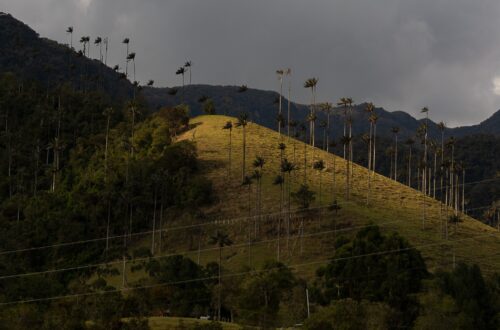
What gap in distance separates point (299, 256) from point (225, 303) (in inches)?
1362

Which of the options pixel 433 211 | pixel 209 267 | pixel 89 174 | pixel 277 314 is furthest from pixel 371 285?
pixel 89 174

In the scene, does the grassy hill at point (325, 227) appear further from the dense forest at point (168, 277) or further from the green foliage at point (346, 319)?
the green foliage at point (346, 319)

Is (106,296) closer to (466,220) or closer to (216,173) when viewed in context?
(216,173)

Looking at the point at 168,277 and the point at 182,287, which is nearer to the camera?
the point at 182,287

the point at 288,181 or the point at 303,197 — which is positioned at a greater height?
the point at 288,181

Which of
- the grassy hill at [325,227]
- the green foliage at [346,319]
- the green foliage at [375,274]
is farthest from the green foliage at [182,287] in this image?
the green foliage at [346,319]

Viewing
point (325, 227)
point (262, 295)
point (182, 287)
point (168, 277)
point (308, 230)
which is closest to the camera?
point (262, 295)

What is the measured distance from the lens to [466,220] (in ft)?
609

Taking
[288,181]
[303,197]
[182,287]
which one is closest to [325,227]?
[303,197]

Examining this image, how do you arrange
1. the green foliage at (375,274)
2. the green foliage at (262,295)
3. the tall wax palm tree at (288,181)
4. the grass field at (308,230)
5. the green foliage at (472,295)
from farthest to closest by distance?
the tall wax palm tree at (288,181) → the grass field at (308,230) → the green foliage at (375,274) → the green foliage at (262,295) → the green foliage at (472,295)

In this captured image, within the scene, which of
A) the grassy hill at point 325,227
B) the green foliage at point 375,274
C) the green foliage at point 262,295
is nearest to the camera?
the green foliage at point 262,295

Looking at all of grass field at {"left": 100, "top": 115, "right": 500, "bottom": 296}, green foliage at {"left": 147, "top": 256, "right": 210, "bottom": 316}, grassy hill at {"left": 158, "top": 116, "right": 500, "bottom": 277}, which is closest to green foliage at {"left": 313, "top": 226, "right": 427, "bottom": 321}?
grass field at {"left": 100, "top": 115, "right": 500, "bottom": 296}

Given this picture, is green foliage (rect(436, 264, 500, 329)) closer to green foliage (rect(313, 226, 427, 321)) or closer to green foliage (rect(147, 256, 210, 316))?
green foliage (rect(313, 226, 427, 321))

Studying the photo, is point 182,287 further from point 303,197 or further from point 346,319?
point 303,197
